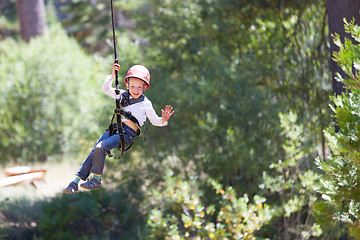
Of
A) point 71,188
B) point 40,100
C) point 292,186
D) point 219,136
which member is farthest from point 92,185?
point 40,100

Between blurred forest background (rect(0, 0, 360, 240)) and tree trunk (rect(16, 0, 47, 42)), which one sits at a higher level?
tree trunk (rect(16, 0, 47, 42))

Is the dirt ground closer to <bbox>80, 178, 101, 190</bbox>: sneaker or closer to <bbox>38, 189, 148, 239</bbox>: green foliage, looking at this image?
<bbox>38, 189, 148, 239</bbox>: green foliage

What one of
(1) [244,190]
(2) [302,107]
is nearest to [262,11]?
(2) [302,107]

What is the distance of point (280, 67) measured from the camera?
37.0ft

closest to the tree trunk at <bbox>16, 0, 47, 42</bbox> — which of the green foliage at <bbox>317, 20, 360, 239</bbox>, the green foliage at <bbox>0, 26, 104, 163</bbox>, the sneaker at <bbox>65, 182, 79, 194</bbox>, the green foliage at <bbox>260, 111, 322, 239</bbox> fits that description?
the green foliage at <bbox>0, 26, 104, 163</bbox>

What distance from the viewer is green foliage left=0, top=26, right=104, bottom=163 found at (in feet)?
53.1

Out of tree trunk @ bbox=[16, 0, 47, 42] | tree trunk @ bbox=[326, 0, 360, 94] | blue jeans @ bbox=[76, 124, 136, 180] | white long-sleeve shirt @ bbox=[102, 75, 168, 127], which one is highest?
tree trunk @ bbox=[16, 0, 47, 42]

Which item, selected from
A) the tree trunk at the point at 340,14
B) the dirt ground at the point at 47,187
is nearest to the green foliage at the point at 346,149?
the tree trunk at the point at 340,14

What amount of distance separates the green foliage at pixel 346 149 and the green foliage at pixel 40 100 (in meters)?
11.2

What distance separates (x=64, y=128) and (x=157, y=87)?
6.63m

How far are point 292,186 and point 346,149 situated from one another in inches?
179

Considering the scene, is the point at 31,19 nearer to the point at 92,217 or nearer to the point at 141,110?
the point at 92,217

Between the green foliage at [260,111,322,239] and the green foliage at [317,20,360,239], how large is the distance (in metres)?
2.95

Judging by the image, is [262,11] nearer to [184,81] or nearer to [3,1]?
[184,81]
